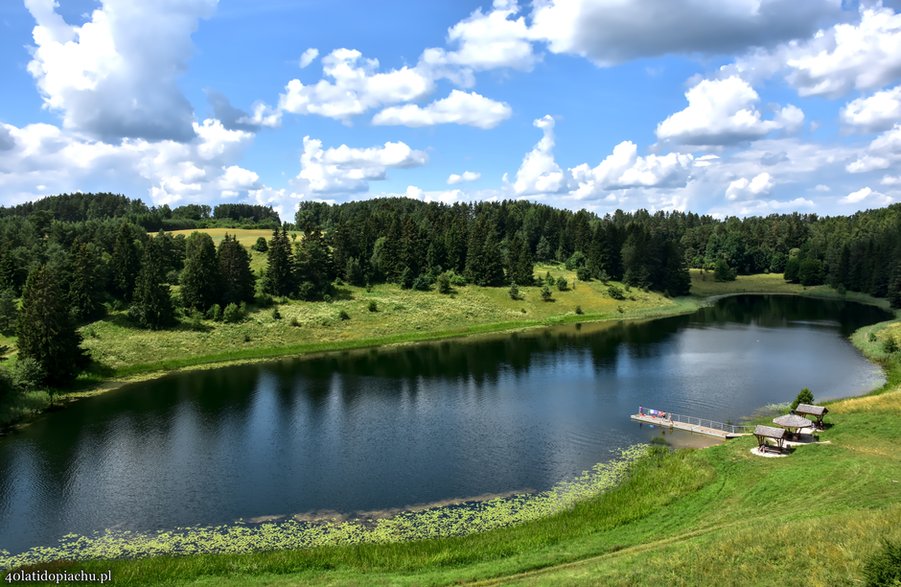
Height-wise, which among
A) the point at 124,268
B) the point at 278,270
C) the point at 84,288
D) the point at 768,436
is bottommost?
the point at 768,436

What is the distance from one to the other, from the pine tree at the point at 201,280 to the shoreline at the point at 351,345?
18.6m

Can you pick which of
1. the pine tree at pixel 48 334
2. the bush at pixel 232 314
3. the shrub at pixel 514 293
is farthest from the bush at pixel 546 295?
the pine tree at pixel 48 334

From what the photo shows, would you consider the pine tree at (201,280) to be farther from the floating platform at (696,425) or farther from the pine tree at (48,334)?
the floating platform at (696,425)

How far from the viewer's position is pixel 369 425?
56719 millimetres

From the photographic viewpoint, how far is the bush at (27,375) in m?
62.7

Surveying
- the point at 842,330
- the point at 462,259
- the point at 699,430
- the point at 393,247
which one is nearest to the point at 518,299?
the point at 462,259

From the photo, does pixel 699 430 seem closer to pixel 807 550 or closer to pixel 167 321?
pixel 807 550

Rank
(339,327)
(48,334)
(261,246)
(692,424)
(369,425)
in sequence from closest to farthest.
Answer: (692,424) < (369,425) < (48,334) < (339,327) < (261,246)

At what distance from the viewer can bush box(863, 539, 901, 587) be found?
18.2m

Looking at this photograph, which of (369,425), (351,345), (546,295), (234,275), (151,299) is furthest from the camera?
(546,295)

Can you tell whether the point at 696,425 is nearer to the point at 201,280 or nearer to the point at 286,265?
the point at 201,280

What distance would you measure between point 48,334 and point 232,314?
34.6 metres

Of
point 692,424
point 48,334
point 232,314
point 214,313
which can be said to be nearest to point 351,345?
point 232,314

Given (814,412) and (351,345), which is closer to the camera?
(814,412)
